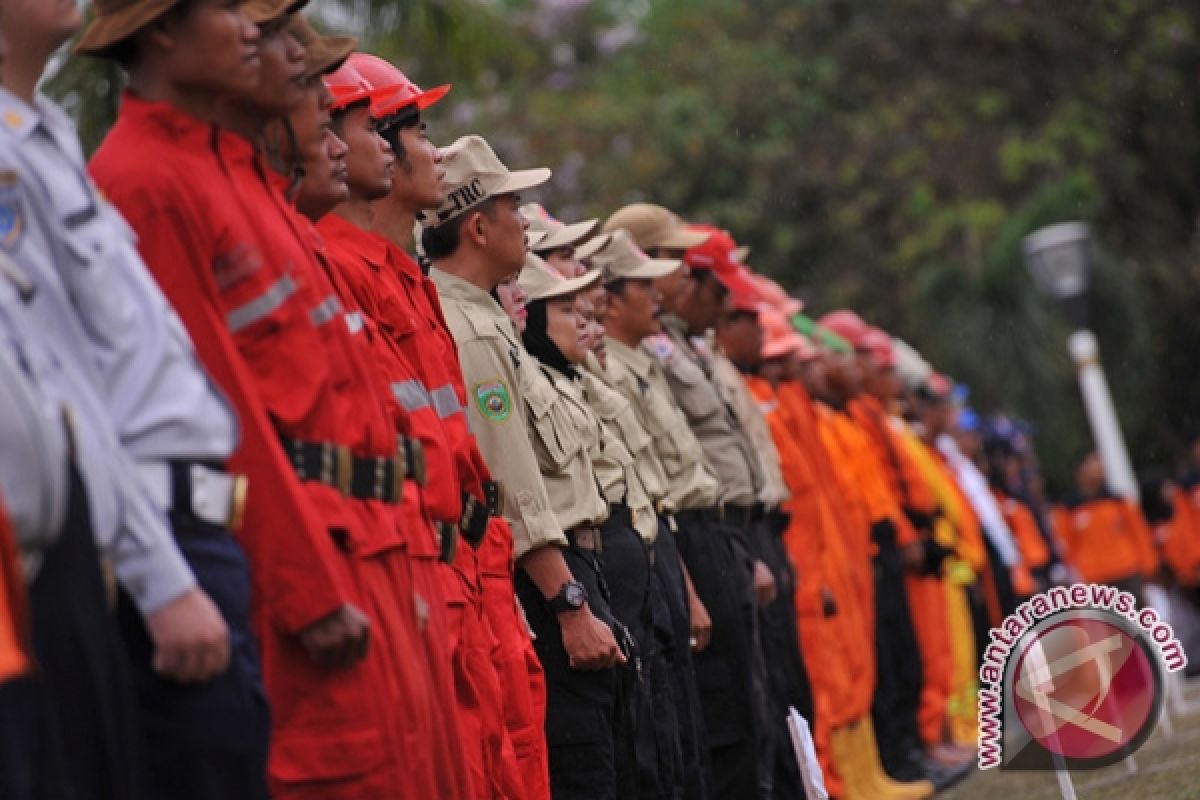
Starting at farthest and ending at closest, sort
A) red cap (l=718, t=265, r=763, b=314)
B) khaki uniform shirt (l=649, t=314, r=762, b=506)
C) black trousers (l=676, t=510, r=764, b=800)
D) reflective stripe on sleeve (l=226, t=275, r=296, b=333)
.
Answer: red cap (l=718, t=265, r=763, b=314) < khaki uniform shirt (l=649, t=314, r=762, b=506) < black trousers (l=676, t=510, r=764, b=800) < reflective stripe on sleeve (l=226, t=275, r=296, b=333)

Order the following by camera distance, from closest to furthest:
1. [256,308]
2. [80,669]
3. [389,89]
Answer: [80,669]
[256,308]
[389,89]

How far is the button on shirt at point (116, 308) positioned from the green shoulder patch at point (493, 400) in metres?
2.88

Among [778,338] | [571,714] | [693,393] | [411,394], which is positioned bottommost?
[571,714]

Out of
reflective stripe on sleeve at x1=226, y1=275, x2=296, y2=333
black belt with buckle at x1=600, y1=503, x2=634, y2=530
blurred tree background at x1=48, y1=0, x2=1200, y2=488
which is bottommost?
reflective stripe on sleeve at x1=226, y1=275, x2=296, y2=333

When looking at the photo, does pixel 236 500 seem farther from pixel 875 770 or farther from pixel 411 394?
pixel 875 770

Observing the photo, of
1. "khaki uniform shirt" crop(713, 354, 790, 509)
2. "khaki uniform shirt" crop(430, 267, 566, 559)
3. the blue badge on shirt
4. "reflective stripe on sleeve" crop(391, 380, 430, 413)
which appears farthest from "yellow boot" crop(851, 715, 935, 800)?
the blue badge on shirt

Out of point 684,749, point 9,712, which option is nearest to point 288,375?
point 9,712

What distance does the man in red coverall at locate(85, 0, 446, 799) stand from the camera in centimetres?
457

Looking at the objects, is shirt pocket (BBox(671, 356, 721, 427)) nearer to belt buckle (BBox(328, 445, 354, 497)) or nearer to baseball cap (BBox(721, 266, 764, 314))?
baseball cap (BBox(721, 266, 764, 314))

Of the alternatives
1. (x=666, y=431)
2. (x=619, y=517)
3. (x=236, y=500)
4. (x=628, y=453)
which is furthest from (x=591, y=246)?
(x=236, y=500)

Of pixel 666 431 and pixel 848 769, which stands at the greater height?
pixel 666 431

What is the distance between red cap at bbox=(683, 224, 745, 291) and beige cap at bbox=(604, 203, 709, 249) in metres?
0.10

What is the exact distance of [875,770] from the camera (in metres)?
13.2

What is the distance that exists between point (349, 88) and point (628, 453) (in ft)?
9.00
